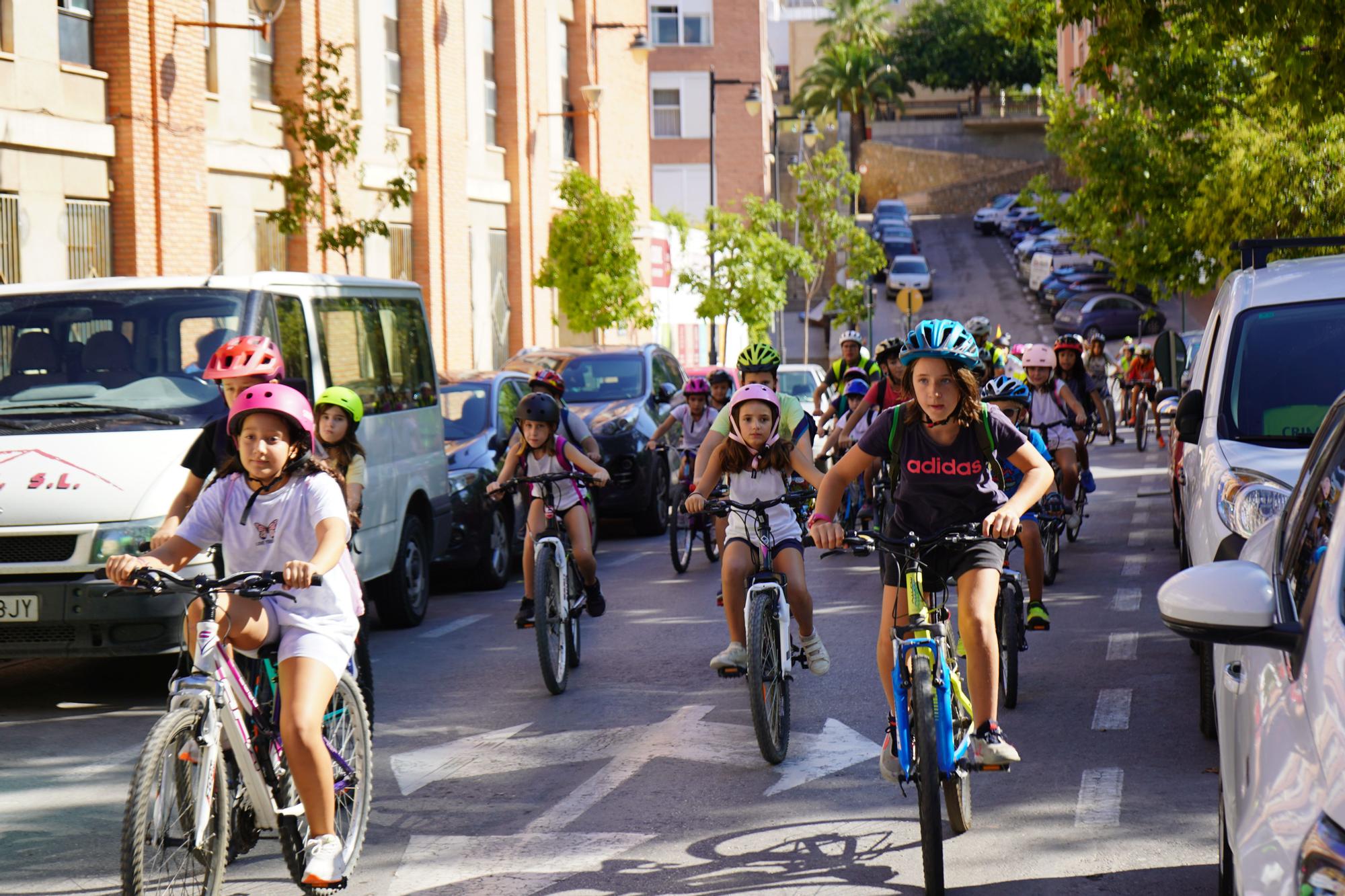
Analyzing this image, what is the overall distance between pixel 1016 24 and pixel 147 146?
34.5 ft

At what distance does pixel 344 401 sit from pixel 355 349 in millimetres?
2089

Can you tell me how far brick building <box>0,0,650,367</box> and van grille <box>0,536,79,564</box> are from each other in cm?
1001

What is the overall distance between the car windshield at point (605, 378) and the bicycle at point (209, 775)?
12.9 m

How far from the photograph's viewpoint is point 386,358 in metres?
11.5

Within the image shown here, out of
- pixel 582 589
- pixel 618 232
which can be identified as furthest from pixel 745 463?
pixel 618 232

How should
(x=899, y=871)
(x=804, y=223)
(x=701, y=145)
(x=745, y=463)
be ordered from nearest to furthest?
(x=899, y=871) → (x=745, y=463) → (x=804, y=223) → (x=701, y=145)

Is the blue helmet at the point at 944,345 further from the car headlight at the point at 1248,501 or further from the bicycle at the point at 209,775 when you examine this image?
the bicycle at the point at 209,775

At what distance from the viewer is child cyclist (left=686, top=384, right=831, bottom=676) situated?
812 cm

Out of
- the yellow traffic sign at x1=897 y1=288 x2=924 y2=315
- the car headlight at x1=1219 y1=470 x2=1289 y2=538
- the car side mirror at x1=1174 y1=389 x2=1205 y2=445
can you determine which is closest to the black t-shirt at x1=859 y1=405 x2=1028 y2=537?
the car headlight at x1=1219 y1=470 x2=1289 y2=538

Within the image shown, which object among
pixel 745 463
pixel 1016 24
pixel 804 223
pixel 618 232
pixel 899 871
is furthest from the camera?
pixel 804 223

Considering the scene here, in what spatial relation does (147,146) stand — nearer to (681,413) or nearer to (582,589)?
(681,413)

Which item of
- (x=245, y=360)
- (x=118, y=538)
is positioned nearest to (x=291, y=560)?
(x=245, y=360)

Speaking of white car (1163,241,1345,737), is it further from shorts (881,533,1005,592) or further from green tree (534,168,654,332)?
green tree (534,168,654,332)

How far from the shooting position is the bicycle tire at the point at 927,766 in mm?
5375
